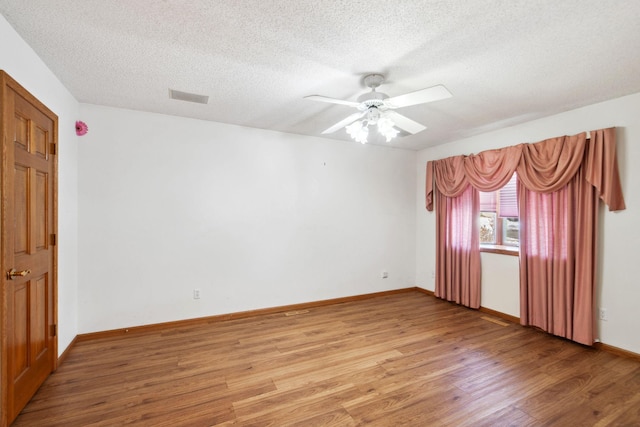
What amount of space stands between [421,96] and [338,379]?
92.2 inches

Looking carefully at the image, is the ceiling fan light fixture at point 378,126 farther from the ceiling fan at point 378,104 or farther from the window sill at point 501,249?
the window sill at point 501,249

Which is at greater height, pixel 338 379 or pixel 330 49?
pixel 330 49

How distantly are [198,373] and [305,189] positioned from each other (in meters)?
2.62

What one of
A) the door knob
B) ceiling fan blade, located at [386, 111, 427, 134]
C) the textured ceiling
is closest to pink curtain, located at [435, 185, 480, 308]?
the textured ceiling

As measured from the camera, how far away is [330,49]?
2.00 metres

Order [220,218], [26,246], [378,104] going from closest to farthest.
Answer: [26,246]
[378,104]
[220,218]

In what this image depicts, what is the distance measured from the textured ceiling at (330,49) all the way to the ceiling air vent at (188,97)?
0.07 meters

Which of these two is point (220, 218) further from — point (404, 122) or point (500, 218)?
point (500, 218)

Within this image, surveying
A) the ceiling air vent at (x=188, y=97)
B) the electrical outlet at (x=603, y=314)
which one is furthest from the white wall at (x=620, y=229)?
the ceiling air vent at (x=188, y=97)

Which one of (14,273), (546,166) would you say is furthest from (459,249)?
(14,273)

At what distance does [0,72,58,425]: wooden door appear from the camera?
1707 mm

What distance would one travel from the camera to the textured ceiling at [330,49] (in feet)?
5.37

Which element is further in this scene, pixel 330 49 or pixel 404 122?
pixel 404 122

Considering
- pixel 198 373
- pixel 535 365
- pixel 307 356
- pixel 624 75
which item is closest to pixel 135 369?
pixel 198 373
